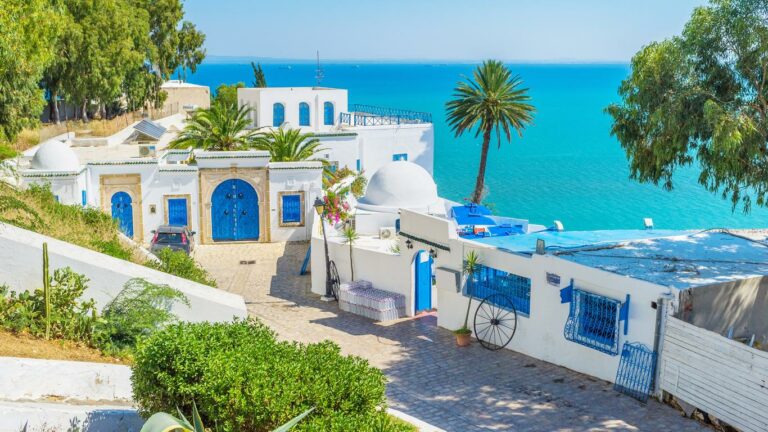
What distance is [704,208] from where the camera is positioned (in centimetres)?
7125

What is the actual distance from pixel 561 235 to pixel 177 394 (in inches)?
552

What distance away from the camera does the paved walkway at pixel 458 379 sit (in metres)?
14.4

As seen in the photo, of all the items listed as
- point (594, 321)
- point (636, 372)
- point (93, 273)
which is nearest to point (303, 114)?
point (594, 321)

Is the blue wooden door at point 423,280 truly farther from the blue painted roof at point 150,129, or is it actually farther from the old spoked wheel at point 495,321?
the blue painted roof at point 150,129

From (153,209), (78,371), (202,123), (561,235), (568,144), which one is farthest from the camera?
(568,144)

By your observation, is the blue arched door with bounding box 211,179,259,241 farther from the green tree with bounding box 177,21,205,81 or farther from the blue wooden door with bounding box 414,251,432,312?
the green tree with bounding box 177,21,205,81

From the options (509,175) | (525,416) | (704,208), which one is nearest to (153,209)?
(525,416)

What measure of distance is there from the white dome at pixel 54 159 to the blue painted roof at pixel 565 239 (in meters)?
15.9

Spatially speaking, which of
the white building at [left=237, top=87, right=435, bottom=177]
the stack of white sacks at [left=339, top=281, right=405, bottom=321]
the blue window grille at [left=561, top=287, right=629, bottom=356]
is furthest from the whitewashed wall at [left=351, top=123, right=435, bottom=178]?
the blue window grille at [left=561, top=287, right=629, bottom=356]

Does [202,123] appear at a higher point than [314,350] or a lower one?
higher

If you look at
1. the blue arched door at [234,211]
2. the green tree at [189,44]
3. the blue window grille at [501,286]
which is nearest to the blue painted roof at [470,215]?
the blue window grille at [501,286]

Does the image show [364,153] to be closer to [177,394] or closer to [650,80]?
[650,80]

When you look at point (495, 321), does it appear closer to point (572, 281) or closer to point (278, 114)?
point (572, 281)

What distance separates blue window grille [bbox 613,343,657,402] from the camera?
15211 millimetres
